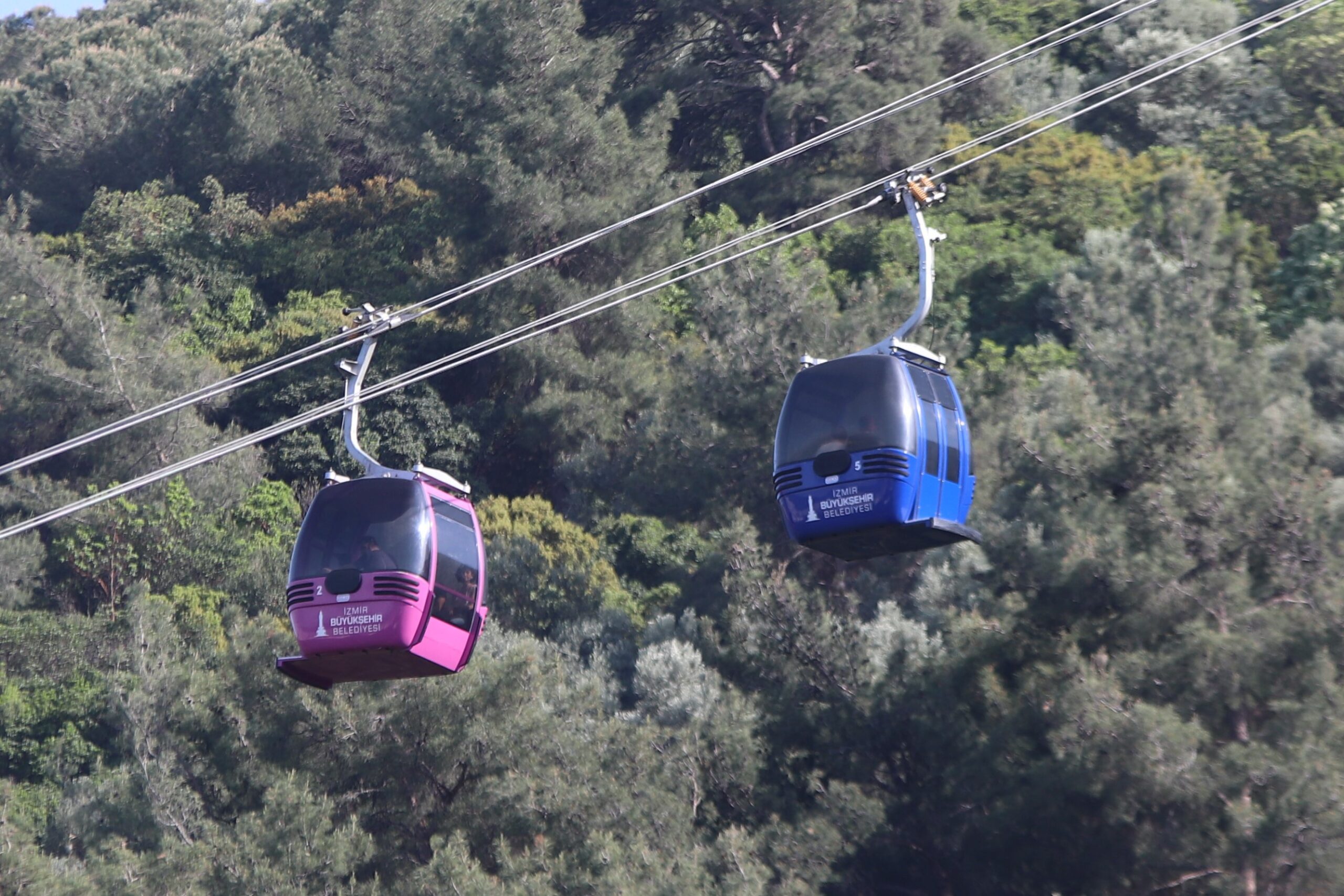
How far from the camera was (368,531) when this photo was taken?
1288 centimetres

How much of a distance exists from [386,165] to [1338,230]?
80.2 ft

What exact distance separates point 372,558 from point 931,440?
390 centimetres

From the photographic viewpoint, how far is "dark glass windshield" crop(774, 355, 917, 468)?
41.4ft

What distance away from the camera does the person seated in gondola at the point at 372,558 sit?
1276cm

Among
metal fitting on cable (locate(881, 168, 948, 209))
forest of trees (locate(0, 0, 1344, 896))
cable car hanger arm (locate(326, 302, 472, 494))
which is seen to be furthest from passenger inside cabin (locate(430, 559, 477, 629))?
forest of trees (locate(0, 0, 1344, 896))

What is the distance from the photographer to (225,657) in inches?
951

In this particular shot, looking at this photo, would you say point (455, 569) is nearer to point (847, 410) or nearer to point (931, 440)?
point (847, 410)

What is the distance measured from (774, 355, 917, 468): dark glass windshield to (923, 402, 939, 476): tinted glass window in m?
0.16

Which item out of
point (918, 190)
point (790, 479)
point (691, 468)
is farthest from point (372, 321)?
point (691, 468)

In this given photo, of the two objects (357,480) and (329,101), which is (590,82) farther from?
(357,480)

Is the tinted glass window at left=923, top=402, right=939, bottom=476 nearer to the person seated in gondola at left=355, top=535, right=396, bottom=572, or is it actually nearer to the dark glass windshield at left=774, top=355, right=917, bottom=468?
the dark glass windshield at left=774, top=355, right=917, bottom=468

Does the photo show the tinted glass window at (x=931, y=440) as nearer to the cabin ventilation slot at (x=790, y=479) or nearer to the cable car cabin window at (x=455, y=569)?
the cabin ventilation slot at (x=790, y=479)

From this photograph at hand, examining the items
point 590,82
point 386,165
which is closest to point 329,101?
point 386,165

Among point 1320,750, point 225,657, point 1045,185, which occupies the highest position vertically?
point 1045,185
